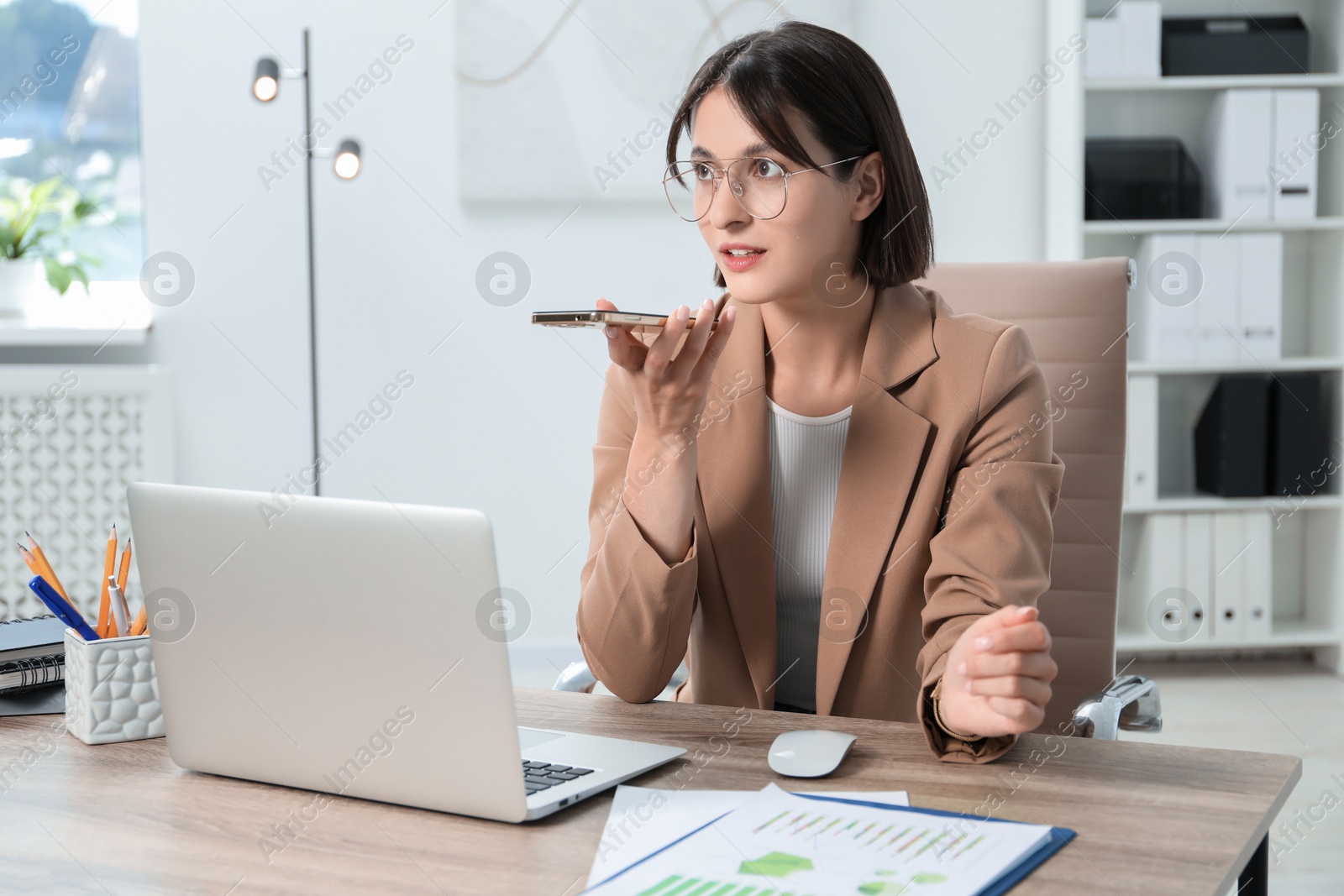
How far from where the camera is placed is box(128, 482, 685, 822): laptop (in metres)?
0.71

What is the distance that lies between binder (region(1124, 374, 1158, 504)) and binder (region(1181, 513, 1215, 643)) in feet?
0.40

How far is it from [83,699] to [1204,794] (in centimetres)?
85

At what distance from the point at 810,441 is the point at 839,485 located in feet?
0.37

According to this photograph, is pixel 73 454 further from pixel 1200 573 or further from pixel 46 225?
pixel 1200 573

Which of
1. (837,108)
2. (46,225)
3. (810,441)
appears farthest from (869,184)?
(46,225)

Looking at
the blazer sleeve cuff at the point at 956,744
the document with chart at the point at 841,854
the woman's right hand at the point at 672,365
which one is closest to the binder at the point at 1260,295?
the woman's right hand at the point at 672,365

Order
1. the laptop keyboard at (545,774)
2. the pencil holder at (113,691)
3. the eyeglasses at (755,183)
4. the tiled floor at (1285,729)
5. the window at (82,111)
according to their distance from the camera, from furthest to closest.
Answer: the window at (82,111)
the tiled floor at (1285,729)
the eyeglasses at (755,183)
the pencil holder at (113,691)
the laptop keyboard at (545,774)

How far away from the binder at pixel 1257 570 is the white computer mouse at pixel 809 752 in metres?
2.43

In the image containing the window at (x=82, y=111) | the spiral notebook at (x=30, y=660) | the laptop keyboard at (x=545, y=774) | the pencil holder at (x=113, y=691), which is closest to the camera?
the laptop keyboard at (x=545, y=774)

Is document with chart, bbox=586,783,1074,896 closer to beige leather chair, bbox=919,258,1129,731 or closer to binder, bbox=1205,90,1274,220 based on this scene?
beige leather chair, bbox=919,258,1129,731

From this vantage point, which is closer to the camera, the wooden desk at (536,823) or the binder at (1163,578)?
the wooden desk at (536,823)

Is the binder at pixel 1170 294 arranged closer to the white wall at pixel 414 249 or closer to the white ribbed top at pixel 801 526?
the white wall at pixel 414 249

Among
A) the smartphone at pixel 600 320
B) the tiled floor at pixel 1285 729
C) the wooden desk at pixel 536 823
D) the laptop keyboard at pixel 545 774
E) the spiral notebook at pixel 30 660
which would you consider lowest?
the tiled floor at pixel 1285 729

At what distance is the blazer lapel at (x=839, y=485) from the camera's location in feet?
3.71
